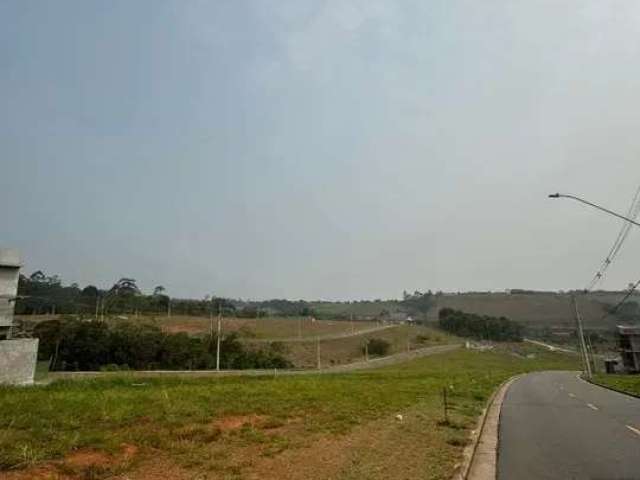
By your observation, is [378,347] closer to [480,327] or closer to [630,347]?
[630,347]

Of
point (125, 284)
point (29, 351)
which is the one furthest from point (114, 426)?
point (125, 284)

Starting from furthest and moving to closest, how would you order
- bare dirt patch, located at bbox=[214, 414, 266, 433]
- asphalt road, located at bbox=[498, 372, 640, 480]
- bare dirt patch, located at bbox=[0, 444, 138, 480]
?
bare dirt patch, located at bbox=[214, 414, 266, 433] < asphalt road, located at bbox=[498, 372, 640, 480] < bare dirt patch, located at bbox=[0, 444, 138, 480]

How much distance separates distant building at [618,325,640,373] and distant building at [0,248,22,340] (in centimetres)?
10007

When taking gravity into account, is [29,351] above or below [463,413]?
above

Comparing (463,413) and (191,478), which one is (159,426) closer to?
(191,478)

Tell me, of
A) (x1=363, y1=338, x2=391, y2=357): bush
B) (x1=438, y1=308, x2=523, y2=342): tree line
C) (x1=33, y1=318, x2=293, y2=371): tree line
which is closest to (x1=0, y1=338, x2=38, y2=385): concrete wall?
(x1=33, y1=318, x2=293, y2=371): tree line

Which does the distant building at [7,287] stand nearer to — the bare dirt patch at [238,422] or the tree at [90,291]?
the bare dirt patch at [238,422]

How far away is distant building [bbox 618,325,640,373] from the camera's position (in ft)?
326

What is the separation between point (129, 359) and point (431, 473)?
2774 inches

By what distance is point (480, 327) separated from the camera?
573 ft

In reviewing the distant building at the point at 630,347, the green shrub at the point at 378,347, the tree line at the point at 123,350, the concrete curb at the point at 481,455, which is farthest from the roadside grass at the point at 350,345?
the concrete curb at the point at 481,455

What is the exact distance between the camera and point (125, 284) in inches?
5428

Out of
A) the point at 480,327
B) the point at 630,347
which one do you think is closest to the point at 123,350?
the point at 630,347

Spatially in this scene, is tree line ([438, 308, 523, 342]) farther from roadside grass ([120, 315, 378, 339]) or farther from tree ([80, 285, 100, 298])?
tree ([80, 285, 100, 298])
